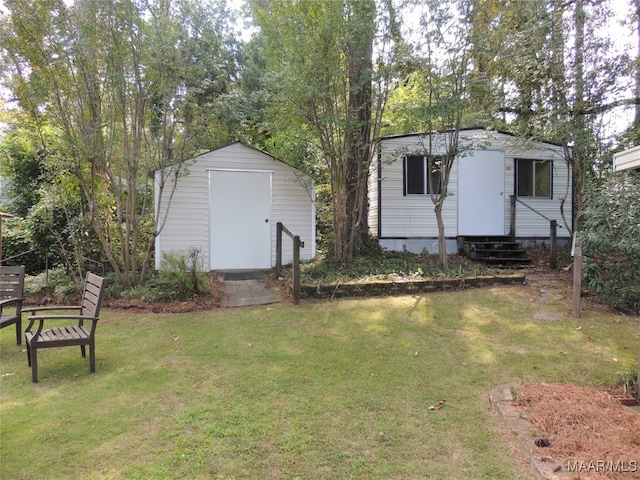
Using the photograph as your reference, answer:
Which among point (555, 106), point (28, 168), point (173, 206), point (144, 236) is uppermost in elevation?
point (555, 106)

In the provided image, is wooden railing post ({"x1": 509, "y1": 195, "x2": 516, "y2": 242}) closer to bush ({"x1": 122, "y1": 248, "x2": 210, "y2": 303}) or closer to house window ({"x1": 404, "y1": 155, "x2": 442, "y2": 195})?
house window ({"x1": 404, "y1": 155, "x2": 442, "y2": 195})

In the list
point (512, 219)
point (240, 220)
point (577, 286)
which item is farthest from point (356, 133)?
point (512, 219)

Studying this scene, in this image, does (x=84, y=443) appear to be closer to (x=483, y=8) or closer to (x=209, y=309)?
(x=209, y=309)

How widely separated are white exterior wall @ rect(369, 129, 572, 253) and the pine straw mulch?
6.75 metres

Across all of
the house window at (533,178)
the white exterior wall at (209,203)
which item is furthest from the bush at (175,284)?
the house window at (533,178)

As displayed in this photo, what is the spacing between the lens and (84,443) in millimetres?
2451

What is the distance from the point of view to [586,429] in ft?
8.11

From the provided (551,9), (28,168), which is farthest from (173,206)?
(551,9)

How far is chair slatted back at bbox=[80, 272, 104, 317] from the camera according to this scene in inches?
149

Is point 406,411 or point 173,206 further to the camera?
point 173,206

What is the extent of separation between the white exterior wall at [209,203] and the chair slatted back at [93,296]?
3.20m

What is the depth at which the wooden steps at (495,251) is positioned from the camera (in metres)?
8.91

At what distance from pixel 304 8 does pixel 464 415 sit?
683 cm

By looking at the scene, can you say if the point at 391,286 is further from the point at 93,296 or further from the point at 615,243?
the point at 93,296
